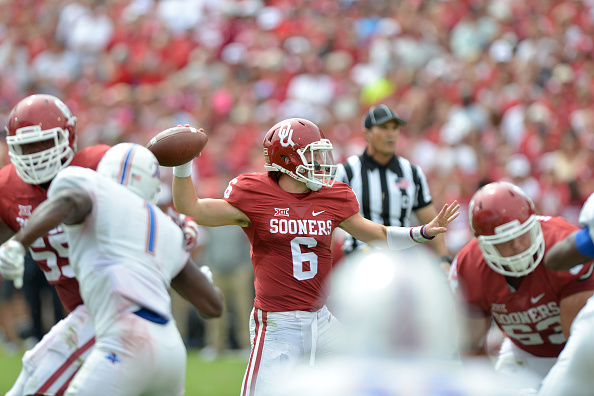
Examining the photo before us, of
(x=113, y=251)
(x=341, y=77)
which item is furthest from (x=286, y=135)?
(x=341, y=77)

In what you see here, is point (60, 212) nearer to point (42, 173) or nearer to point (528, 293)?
point (42, 173)

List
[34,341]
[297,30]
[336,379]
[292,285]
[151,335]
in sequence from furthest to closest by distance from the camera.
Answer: [297,30] < [34,341] < [292,285] < [151,335] < [336,379]

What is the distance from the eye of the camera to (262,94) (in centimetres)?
1145

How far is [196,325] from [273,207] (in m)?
5.95

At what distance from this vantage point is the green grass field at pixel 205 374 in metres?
7.40

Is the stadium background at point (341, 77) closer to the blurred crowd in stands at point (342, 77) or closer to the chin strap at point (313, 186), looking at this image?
the blurred crowd in stands at point (342, 77)

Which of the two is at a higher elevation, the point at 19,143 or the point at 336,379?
the point at 19,143

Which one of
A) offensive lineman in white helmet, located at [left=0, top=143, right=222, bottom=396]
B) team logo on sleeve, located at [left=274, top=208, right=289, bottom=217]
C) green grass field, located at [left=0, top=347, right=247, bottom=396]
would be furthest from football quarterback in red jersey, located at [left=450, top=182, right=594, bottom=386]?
green grass field, located at [left=0, top=347, right=247, bottom=396]

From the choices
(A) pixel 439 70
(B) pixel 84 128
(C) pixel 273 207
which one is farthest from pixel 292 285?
(B) pixel 84 128

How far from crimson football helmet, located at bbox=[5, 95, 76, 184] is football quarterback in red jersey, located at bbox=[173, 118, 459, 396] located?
641mm

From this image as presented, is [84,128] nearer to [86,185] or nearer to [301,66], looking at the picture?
[301,66]

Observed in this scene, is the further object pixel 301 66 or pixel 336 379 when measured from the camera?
pixel 301 66

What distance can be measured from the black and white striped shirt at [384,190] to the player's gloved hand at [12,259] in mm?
2764

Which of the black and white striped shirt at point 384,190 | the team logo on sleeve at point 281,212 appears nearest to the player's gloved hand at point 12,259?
the team logo on sleeve at point 281,212
